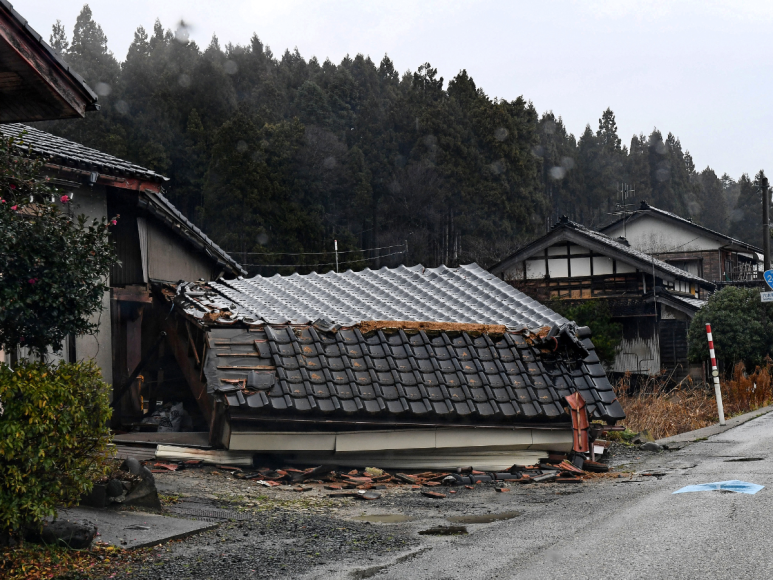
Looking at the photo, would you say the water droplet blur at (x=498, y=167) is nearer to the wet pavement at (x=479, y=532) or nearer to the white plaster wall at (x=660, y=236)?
the white plaster wall at (x=660, y=236)

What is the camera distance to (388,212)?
51.2 meters

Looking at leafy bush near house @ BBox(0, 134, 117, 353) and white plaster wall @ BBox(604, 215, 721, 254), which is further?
white plaster wall @ BBox(604, 215, 721, 254)

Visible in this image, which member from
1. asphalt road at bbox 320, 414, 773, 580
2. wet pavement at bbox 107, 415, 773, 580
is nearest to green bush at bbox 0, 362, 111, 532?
wet pavement at bbox 107, 415, 773, 580

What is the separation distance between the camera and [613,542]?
596cm

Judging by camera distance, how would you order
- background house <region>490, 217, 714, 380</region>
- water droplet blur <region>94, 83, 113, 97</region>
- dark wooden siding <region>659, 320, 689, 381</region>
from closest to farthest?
dark wooden siding <region>659, 320, 689, 381</region> < background house <region>490, 217, 714, 380</region> < water droplet blur <region>94, 83, 113, 97</region>

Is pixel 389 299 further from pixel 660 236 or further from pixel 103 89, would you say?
pixel 103 89

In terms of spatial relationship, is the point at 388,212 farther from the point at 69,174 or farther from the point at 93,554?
the point at 93,554

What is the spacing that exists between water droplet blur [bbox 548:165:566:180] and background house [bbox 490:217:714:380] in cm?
4252

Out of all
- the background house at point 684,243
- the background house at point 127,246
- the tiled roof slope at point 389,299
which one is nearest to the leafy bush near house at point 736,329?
the tiled roof slope at point 389,299

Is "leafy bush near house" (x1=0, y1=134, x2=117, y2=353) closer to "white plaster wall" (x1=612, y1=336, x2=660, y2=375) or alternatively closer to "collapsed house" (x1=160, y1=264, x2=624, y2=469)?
"collapsed house" (x1=160, y1=264, x2=624, y2=469)

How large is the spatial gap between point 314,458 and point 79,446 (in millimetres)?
4704

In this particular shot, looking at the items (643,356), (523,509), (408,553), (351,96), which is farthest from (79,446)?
(351,96)

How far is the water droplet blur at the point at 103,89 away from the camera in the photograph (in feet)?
178

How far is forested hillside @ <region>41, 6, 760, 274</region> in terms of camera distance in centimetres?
4312
